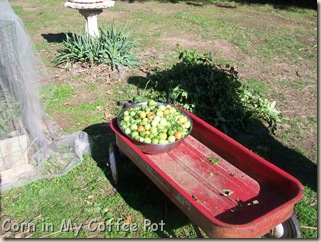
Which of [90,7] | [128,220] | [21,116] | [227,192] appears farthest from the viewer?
[90,7]

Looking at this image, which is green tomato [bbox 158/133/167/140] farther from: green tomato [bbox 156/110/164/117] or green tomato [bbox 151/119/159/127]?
green tomato [bbox 156/110/164/117]

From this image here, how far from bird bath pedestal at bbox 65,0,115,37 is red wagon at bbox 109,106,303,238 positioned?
328cm

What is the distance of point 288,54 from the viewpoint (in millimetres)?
7379

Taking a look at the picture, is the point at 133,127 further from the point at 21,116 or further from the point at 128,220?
the point at 21,116

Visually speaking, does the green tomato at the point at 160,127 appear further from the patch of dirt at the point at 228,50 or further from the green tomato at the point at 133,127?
the patch of dirt at the point at 228,50

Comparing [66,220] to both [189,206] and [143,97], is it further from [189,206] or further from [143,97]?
[143,97]

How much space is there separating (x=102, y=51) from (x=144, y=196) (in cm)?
339

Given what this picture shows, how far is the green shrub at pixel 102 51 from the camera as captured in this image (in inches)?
242

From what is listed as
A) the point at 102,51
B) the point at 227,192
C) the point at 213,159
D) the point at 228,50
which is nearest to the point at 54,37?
the point at 102,51

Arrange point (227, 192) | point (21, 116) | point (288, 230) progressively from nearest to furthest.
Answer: point (288, 230) < point (227, 192) < point (21, 116)

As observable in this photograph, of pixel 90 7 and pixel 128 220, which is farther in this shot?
pixel 90 7

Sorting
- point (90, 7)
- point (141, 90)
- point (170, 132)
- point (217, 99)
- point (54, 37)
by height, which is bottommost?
point (54, 37)

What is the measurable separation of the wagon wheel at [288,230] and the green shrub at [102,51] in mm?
4216

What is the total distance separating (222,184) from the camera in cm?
306
